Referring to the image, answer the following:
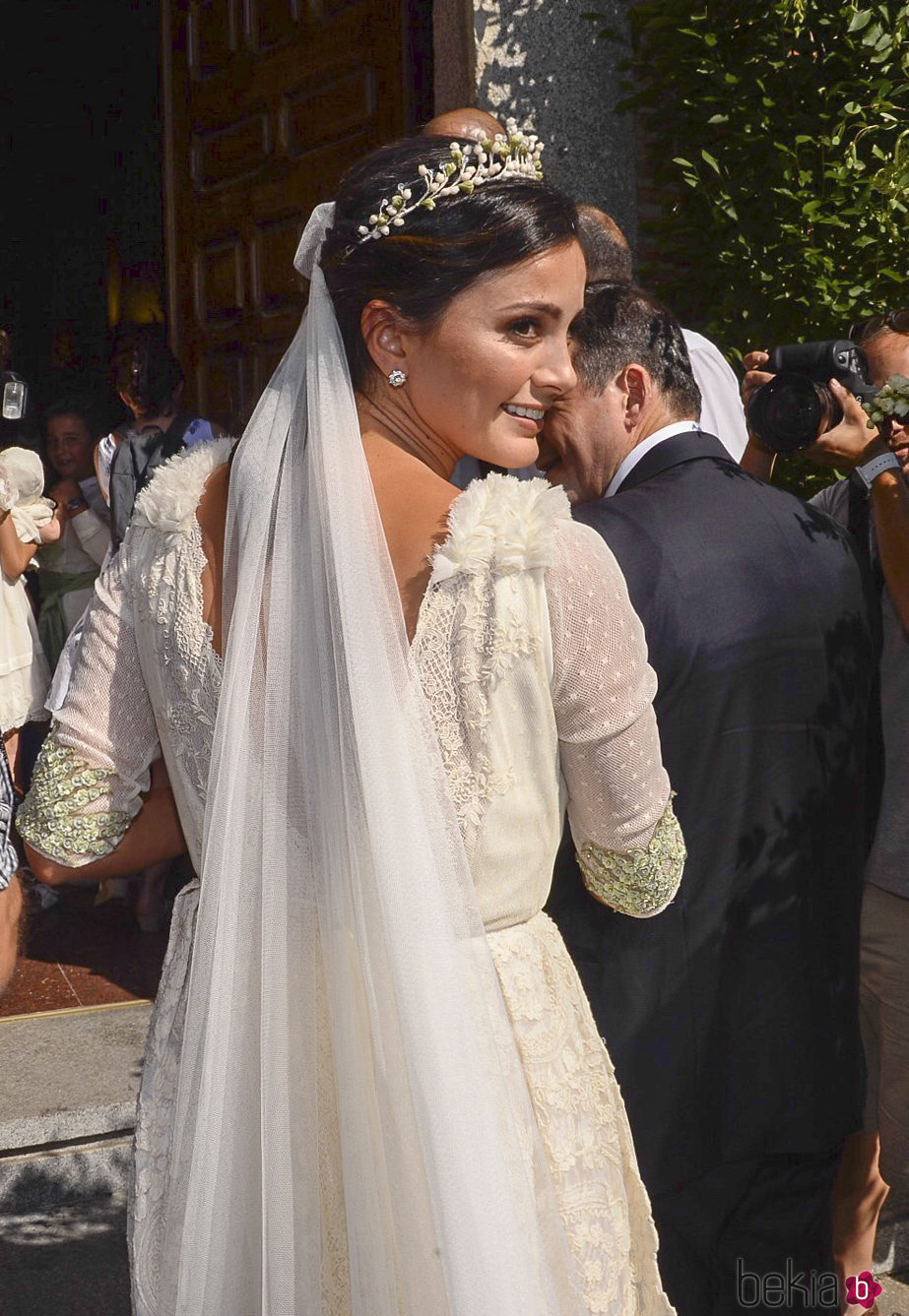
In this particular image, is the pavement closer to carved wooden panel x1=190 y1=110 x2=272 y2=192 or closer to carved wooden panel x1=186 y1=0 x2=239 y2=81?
carved wooden panel x1=190 y1=110 x2=272 y2=192

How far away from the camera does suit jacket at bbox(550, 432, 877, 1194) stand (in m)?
2.12

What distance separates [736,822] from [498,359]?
942 mm

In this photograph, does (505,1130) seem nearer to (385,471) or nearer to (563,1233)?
(563,1233)

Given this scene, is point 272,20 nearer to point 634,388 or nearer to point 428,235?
point 634,388

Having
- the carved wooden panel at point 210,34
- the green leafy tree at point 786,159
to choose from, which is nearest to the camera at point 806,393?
the green leafy tree at point 786,159

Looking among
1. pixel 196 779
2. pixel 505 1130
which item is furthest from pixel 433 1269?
pixel 196 779

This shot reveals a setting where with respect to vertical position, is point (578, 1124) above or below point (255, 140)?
above

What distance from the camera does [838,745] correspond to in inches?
91.9

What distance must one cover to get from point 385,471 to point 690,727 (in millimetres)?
769

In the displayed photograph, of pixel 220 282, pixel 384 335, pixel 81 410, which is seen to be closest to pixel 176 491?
pixel 384 335

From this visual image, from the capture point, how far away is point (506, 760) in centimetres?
153

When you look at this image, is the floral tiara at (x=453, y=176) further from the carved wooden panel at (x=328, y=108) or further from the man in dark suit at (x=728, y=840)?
the carved wooden panel at (x=328, y=108)

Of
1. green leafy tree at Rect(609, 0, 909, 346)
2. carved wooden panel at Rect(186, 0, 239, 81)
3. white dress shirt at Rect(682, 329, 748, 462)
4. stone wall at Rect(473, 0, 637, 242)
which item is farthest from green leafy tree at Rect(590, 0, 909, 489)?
carved wooden panel at Rect(186, 0, 239, 81)

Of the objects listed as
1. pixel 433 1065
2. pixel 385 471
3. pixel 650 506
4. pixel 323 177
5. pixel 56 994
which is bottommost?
pixel 56 994
